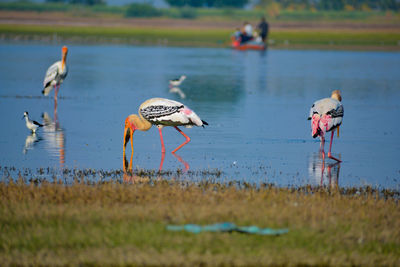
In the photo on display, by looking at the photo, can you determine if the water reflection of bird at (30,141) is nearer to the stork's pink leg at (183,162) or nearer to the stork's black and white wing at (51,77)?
the stork's pink leg at (183,162)

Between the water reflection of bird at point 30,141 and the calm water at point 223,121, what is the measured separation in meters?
0.02

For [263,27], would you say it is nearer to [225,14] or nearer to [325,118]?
[325,118]

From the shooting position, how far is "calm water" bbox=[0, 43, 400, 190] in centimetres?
1216

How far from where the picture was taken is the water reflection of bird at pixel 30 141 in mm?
13357

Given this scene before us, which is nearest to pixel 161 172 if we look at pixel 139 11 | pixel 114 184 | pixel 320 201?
pixel 114 184

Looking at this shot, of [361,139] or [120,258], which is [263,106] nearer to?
[361,139]

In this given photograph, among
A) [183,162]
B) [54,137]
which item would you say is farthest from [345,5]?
[183,162]

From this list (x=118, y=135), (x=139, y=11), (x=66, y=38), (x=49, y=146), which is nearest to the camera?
(x=49, y=146)

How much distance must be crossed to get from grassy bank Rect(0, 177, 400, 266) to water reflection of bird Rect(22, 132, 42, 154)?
3687 mm

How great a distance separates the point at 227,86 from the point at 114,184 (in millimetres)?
16753

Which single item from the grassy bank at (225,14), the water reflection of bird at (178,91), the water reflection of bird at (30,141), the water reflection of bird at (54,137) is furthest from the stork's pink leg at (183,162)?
the grassy bank at (225,14)

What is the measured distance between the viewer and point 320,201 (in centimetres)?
923

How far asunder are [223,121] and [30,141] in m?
4.82

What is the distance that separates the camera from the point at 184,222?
7.90 meters
